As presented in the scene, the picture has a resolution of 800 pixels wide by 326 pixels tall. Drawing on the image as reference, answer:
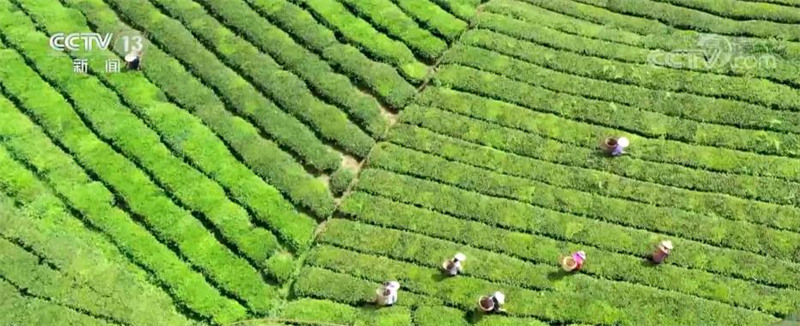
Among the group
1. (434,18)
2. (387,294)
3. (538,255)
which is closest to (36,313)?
(387,294)

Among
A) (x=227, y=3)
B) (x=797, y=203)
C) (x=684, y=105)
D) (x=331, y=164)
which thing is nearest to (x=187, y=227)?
(x=331, y=164)

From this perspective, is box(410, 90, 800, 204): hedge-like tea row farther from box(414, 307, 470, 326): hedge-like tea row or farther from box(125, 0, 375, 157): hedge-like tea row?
box(414, 307, 470, 326): hedge-like tea row

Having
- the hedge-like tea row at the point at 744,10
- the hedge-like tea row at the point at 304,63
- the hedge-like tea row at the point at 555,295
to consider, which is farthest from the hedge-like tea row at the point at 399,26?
the hedge-like tea row at the point at 744,10

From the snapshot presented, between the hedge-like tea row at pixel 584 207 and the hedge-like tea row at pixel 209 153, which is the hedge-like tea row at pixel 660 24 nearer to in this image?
the hedge-like tea row at pixel 584 207

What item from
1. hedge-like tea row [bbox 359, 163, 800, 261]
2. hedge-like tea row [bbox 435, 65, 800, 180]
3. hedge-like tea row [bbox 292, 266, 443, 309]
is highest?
hedge-like tea row [bbox 435, 65, 800, 180]

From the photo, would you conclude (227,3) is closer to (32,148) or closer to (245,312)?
(32,148)

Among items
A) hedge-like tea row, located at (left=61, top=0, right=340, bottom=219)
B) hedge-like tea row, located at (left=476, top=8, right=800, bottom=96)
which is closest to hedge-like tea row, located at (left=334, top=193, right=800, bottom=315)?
hedge-like tea row, located at (left=61, top=0, right=340, bottom=219)
